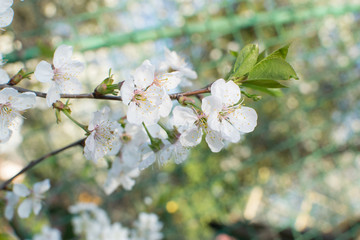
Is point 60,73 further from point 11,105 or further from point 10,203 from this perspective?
point 10,203

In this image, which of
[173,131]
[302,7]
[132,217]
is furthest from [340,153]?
[173,131]

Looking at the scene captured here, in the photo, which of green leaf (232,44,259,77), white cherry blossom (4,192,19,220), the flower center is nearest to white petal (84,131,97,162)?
the flower center

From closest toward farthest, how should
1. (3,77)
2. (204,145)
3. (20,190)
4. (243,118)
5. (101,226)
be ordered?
(3,77) < (243,118) < (20,190) < (101,226) < (204,145)

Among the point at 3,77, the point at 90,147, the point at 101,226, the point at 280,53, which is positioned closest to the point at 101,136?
the point at 90,147

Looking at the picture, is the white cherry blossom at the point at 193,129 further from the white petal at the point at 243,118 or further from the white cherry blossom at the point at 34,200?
the white cherry blossom at the point at 34,200

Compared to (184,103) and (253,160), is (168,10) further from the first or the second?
(184,103)

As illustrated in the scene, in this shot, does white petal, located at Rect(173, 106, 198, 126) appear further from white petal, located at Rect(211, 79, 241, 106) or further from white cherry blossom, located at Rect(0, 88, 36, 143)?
white cherry blossom, located at Rect(0, 88, 36, 143)

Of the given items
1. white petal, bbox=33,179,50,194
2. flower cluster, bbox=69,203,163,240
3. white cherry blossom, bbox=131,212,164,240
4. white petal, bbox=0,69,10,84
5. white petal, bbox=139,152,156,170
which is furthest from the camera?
white cherry blossom, bbox=131,212,164,240
